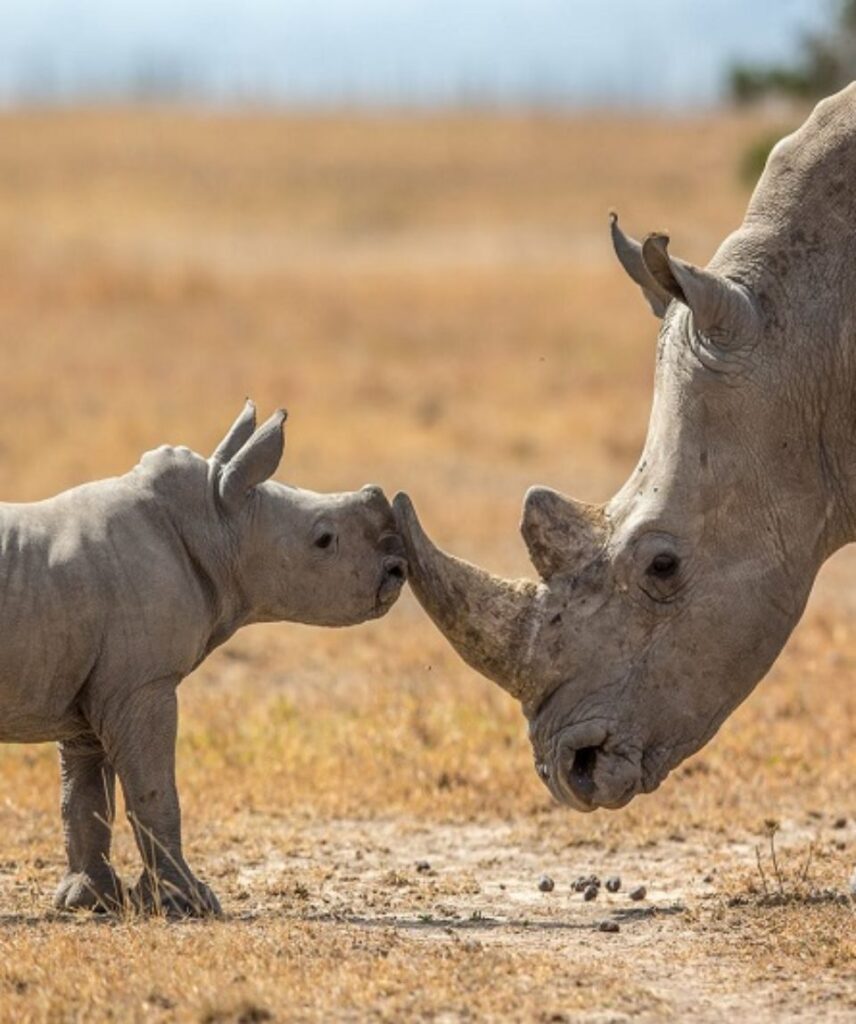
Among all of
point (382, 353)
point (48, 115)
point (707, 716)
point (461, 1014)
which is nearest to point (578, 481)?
point (382, 353)

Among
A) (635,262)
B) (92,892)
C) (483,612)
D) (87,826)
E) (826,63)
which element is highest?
(826,63)

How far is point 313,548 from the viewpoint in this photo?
24.7ft

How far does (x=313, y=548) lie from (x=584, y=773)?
1176 millimetres

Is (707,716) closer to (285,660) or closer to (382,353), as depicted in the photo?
(285,660)

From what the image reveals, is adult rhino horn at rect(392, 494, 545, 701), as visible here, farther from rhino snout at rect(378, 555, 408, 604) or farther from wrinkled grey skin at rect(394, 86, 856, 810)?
rhino snout at rect(378, 555, 408, 604)

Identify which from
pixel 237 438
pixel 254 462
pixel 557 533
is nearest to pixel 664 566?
pixel 557 533

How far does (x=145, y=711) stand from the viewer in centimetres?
717

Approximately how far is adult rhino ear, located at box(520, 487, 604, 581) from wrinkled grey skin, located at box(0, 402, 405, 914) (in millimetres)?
640

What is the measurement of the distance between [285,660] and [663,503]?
227 inches

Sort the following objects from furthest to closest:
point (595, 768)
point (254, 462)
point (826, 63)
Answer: point (826, 63) → point (254, 462) → point (595, 768)

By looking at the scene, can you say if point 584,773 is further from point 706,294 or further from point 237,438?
point 237,438

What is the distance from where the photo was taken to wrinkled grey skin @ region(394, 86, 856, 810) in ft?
22.9

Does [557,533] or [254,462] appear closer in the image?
[557,533]

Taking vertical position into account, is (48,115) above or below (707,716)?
above
